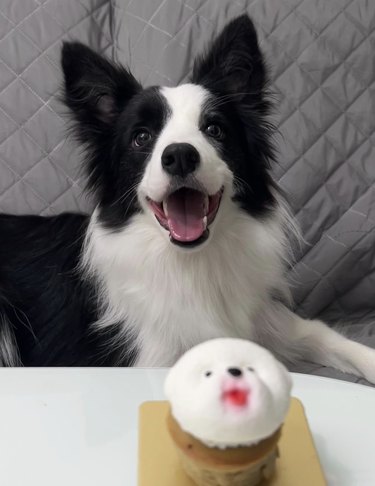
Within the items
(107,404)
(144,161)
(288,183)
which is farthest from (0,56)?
(107,404)

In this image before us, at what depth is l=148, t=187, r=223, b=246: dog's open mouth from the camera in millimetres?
1381

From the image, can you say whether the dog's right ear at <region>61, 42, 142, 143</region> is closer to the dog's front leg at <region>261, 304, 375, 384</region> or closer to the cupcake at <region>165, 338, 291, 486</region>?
the dog's front leg at <region>261, 304, 375, 384</region>

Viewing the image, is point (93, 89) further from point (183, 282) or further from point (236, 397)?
point (236, 397)

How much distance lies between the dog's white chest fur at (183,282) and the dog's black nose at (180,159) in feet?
0.79

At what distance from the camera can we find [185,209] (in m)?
1.40

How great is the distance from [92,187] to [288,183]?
701 mm

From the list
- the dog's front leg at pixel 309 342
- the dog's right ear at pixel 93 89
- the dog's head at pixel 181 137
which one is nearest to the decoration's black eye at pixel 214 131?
the dog's head at pixel 181 137

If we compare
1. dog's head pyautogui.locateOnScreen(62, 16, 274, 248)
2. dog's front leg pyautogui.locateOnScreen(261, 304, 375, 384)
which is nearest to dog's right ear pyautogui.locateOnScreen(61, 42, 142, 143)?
dog's head pyautogui.locateOnScreen(62, 16, 274, 248)

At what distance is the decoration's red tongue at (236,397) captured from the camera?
0.59 meters

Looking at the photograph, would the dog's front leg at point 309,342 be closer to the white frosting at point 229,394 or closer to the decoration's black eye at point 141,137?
the decoration's black eye at point 141,137

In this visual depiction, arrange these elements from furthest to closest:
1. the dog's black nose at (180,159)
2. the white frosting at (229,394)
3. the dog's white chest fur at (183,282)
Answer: the dog's white chest fur at (183,282)
the dog's black nose at (180,159)
the white frosting at (229,394)

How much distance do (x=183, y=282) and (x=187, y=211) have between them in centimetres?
22

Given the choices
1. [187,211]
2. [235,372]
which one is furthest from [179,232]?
[235,372]

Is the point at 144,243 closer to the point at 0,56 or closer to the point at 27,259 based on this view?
the point at 27,259
